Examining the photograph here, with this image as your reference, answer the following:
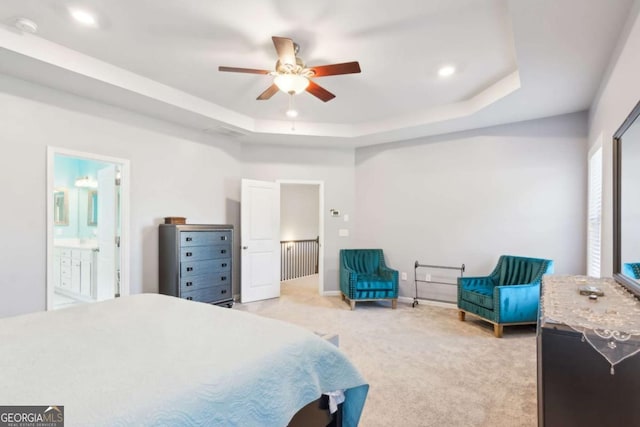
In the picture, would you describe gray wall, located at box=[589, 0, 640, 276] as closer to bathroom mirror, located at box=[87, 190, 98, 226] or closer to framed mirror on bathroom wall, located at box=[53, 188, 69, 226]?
bathroom mirror, located at box=[87, 190, 98, 226]

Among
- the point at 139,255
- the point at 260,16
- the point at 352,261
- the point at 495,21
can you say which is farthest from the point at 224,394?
the point at 352,261

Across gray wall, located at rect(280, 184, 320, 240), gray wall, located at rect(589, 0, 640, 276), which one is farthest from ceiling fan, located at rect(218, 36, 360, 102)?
gray wall, located at rect(280, 184, 320, 240)

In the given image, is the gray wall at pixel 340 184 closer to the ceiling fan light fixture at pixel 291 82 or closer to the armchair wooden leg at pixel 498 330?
the armchair wooden leg at pixel 498 330

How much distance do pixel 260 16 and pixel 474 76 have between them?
88.9 inches

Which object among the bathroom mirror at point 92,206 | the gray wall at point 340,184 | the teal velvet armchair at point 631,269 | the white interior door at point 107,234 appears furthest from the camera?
the bathroom mirror at point 92,206

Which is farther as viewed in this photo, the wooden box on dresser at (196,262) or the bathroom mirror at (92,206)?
the bathroom mirror at (92,206)

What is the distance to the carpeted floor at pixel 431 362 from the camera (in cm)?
208

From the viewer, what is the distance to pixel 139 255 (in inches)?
157

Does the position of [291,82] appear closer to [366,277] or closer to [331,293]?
[366,277]

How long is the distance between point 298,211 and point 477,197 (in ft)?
16.3

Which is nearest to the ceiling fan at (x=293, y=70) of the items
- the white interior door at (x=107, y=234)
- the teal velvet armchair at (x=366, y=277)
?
the white interior door at (x=107, y=234)

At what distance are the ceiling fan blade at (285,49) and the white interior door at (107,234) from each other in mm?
2646

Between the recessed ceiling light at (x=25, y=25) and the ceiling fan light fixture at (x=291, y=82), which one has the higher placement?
the recessed ceiling light at (x=25, y=25)

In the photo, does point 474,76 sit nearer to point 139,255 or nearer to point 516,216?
point 516,216
